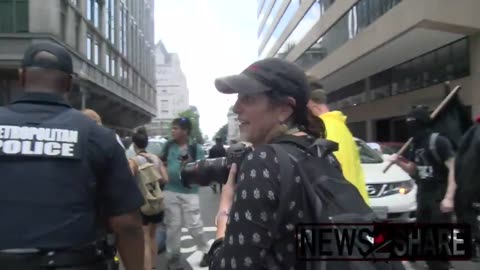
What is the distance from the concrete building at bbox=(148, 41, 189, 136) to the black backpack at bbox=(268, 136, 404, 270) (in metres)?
141

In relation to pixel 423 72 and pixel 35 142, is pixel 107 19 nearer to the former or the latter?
pixel 423 72

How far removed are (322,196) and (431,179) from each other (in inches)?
148

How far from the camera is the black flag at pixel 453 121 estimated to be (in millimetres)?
4934

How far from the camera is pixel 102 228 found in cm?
231

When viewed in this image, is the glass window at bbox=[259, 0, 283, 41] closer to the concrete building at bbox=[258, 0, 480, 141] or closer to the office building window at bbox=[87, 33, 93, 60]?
the concrete building at bbox=[258, 0, 480, 141]

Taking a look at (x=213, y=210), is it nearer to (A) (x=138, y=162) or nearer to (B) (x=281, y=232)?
(A) (x=138, y=162)

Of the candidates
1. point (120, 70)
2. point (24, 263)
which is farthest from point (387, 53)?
point (120, 70)

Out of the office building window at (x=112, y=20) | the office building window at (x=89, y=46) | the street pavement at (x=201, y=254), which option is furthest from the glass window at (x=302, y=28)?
the street pavement at (x=201, y=254)

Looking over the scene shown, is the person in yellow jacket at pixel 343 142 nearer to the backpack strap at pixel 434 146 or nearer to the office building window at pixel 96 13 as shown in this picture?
the backpack strap at pixel 434 146

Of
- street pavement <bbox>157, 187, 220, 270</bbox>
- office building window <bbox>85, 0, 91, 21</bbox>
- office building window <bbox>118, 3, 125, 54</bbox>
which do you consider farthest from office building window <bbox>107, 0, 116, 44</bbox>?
street pavement <bbox>157, 187, 220, 270</bbox>

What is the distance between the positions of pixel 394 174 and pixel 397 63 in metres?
21.8

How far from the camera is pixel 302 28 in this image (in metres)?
Answer: 44.2

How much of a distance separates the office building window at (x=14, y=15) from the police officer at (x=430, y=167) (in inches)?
1047

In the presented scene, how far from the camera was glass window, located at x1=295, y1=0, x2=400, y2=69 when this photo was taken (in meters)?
25.7
